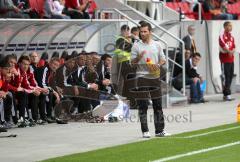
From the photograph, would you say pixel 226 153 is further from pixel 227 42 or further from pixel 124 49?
pixel 227 42

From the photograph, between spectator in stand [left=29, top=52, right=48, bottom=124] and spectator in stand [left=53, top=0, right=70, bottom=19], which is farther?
spectator in stand [left=53, top=0, right=70, bottom=19]

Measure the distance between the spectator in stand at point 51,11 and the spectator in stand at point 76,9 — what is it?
74cm

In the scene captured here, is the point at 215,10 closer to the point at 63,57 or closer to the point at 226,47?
the point at 226,47

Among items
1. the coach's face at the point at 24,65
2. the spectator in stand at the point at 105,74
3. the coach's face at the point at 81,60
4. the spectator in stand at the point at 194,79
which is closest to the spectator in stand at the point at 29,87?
the coach's face at the point at 24,65

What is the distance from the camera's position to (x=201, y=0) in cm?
3416

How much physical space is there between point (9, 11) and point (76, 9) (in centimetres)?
348

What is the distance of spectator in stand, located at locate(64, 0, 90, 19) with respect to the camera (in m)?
24.4

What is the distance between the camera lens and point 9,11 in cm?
2170

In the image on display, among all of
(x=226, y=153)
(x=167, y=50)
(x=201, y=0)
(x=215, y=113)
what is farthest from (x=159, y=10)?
(x=226, y=153)

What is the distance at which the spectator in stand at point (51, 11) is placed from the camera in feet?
76.4

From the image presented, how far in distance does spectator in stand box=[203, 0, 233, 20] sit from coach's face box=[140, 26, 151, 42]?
14901mm

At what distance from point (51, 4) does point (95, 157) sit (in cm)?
963

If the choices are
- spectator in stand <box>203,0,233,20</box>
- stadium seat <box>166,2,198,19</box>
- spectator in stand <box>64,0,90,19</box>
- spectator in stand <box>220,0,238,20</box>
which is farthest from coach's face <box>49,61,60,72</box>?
spectator in stand <box>220,0,238,20</box>

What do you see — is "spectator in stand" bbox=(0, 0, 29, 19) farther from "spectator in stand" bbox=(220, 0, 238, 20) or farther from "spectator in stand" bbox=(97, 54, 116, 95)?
"spectator in stand" bbox=(220, 0, 238, 20)
